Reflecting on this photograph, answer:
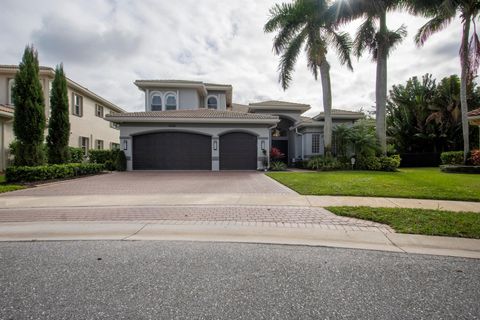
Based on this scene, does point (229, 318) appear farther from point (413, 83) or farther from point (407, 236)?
point (413, 83)

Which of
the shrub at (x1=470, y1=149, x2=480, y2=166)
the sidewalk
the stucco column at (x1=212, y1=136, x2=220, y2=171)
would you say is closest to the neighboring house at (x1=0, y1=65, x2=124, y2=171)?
the sidewalk

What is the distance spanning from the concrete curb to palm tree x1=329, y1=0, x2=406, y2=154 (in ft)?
46.0

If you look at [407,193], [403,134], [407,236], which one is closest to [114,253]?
[407,236]

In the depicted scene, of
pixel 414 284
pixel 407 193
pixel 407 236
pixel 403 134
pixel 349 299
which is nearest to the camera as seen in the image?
pixel 349 299

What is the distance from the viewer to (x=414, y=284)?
260 cm

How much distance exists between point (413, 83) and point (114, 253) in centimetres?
3447

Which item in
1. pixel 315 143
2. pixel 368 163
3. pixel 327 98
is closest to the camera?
pixel 368 163

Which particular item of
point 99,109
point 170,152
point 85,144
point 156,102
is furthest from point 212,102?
point 85,144

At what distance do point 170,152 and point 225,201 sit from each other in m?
11.2

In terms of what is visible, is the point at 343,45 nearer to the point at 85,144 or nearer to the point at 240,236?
the point at 240,236

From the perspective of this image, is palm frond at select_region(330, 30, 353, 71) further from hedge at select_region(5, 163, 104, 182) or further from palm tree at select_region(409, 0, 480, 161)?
hedge at select_region(5, 163, 104, 182)

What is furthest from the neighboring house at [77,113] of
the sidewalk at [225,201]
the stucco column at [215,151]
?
the stucco column at [215,151]

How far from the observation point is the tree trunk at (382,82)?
50.3 feet

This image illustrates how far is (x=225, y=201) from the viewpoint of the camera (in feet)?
21.4
